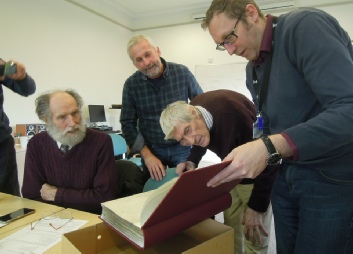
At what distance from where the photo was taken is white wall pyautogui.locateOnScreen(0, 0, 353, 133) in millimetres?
3543

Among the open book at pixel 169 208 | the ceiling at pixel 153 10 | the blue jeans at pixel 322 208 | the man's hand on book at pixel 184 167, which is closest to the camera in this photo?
the open book at pixel 169 208

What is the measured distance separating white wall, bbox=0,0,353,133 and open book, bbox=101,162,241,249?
326cm

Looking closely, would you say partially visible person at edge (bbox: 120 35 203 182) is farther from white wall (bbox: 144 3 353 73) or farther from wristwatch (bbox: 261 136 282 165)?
white wall (bbox: 144 3 353 73)

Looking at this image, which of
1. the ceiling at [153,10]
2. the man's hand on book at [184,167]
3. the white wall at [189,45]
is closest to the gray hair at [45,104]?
the man's hand on book at [184,167]

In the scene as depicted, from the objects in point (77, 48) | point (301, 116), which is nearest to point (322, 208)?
point (301, 116)

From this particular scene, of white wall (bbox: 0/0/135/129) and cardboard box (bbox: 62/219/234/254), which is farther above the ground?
white wall (bbox: 0/0/135/129)

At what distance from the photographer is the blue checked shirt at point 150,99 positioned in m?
2.01

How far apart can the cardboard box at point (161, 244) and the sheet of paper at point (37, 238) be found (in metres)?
0.25

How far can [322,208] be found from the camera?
0.81 m

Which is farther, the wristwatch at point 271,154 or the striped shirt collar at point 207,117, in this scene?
the striped shirt collar at point 207,117

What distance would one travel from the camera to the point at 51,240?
908 mm

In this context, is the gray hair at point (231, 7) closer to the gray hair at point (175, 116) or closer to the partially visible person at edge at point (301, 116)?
the partially visible person at edge at point (301, 116)

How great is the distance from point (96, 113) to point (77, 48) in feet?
3.61

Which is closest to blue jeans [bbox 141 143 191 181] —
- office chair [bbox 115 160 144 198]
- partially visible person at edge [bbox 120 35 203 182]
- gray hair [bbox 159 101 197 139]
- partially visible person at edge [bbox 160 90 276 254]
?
partially visible person at edge [bbox 120 35 203 182]
